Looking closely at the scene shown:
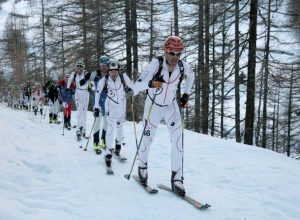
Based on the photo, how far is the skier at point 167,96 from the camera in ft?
19.8

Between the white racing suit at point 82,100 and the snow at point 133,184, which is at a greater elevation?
the white racing suit at point 82,100

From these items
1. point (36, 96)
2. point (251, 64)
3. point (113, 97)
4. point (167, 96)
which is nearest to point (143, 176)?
point (167, 96)

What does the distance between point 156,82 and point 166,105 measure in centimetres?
63

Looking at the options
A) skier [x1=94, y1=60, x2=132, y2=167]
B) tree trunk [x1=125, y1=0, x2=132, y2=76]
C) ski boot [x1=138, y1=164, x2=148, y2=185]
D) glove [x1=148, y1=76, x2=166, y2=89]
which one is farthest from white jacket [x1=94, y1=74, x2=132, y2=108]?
tree trunk [x1=125, y1=0, x2=132, y2=76]

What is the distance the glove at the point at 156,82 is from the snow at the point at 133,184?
1850 mm

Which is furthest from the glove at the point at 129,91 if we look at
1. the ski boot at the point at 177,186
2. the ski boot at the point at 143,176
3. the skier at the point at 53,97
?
the skier at the point at 53,97

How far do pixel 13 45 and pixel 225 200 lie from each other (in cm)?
5644

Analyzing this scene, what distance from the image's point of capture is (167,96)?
20.6 ft

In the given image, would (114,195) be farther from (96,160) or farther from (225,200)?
(96,160)

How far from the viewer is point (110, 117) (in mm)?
8375

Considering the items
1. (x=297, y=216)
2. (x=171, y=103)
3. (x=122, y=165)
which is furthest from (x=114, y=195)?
(x=297, y=216)

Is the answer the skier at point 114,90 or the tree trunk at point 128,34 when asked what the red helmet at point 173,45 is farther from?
the tree trunk at point 128,34

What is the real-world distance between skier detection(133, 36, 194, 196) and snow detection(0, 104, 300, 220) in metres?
0.52

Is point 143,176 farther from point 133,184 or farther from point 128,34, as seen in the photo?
point 128,34
